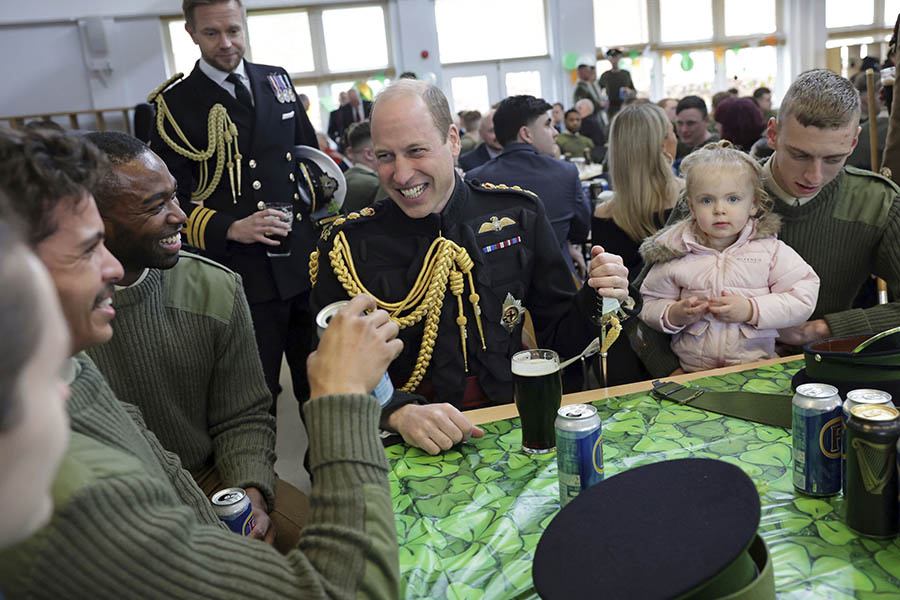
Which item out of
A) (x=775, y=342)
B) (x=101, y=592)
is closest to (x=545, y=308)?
(x=775, y=342)

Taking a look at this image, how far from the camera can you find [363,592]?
0.87 metres

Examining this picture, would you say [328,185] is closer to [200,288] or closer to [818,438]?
[200,288]

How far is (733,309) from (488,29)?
1260 cm

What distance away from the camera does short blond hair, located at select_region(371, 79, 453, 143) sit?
1863mm

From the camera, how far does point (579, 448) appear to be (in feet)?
3.71

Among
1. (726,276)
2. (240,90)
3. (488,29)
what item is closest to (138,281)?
(240,90)

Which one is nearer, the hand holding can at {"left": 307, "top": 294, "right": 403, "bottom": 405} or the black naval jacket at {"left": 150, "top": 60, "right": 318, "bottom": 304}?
the hand holding can at {"left": 307, "top": 294, "right": 403, "bottom": 405}

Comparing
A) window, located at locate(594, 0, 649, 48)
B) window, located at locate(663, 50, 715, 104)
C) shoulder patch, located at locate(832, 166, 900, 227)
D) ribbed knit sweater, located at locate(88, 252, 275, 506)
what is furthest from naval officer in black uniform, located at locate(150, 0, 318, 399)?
window, located at locate(663, 50, 715, 104)

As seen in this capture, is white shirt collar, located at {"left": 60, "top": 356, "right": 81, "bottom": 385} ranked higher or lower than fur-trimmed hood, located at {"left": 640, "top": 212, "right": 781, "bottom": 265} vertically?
higher

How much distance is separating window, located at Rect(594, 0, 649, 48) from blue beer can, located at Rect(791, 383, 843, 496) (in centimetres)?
1381

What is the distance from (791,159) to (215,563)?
75.5 inches

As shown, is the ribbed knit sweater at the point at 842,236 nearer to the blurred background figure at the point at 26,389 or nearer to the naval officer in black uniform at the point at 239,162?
the naval officer in black uniform at the point at 239,162

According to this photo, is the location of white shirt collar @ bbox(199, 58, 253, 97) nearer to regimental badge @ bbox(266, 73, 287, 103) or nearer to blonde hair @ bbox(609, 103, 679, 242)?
regimental badge @ bbox(266, 73, 287, 103)

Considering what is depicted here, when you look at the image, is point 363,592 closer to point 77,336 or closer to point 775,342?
point 77,336
